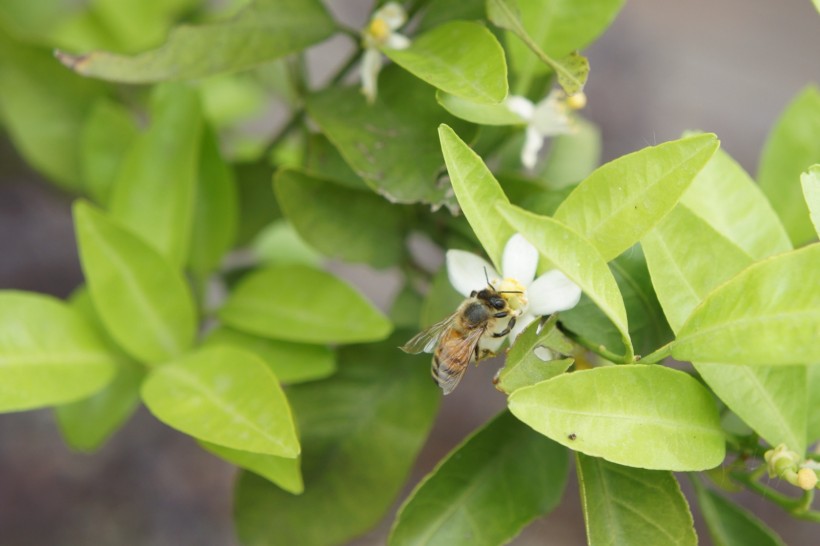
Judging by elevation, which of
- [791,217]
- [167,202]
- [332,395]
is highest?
[791,217]

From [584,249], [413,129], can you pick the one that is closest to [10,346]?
[413,129]

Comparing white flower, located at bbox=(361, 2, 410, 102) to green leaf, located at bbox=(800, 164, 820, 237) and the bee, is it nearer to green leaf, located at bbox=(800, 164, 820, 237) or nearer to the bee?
the bee

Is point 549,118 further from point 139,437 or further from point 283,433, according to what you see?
point 139,437

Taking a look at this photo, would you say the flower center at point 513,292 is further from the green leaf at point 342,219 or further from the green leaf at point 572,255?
the green leaf at point 342,219

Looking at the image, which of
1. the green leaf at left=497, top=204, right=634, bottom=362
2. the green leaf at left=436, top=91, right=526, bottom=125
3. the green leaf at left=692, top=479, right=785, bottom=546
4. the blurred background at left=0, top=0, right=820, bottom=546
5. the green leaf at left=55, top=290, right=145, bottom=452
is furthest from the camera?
the blurred background at left=0, top=0, right=820, bottom=546

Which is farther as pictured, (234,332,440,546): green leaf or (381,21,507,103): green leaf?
(234,332,440,546): green leaf

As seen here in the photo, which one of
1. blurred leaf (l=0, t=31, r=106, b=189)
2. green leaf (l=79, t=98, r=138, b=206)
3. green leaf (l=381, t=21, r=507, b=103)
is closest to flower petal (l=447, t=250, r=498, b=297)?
green leaf (l=381, t=21, r=507, b=103)

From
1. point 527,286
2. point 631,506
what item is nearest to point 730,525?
point 631,506
